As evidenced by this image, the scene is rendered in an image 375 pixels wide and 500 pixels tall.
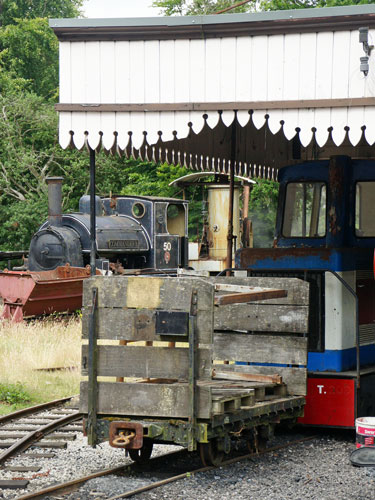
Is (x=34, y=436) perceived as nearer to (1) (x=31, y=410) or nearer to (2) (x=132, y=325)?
(1) (x=31, y=410)

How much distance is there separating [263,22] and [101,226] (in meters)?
13.3

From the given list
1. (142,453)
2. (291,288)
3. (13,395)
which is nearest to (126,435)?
(142,453)

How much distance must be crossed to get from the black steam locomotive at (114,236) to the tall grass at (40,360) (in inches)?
159

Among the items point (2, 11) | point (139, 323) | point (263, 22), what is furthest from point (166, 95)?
point (2, 11)

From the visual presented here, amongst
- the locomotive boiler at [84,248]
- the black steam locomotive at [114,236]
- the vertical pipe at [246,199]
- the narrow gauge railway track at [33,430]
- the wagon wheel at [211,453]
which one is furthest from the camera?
the vertical pipe at [246,199]

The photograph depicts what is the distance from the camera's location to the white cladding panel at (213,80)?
7035 mm

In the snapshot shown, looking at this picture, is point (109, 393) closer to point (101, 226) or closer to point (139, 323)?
point (139, 323)

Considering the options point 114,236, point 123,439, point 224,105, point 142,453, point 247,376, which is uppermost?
point 224,105

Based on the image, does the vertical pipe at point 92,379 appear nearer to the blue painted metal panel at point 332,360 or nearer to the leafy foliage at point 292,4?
the blue painted metal panel at point 332,360

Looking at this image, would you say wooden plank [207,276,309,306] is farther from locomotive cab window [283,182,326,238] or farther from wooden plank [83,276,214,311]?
wooden plank [83,276,214,311]

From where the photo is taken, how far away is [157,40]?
738cm

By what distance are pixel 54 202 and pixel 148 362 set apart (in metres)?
14.7

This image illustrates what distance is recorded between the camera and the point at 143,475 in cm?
652

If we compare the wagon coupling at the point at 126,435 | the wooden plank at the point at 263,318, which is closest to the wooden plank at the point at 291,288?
the wooden plank at the point at 263,318
